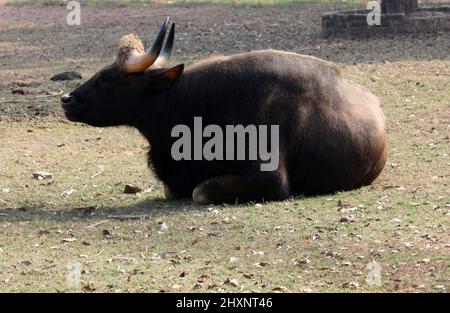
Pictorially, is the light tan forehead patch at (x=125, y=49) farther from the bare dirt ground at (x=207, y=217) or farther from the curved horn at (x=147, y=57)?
the bare dirt ground at (x=207, y=217)

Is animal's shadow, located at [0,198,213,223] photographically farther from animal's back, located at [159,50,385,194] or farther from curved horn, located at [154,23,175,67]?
curved horn, located at [154,23,175,67]

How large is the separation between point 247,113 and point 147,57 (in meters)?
1.07

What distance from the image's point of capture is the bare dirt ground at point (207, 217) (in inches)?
325

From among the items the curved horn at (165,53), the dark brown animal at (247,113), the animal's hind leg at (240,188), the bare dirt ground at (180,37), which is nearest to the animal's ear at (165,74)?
the dark brown animal at (247,113)

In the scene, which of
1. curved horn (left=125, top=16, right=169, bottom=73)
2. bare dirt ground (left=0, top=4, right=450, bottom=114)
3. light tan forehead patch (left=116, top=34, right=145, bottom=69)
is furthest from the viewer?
bare dirt ground (left=0, top=4, right=450, bottom=114)

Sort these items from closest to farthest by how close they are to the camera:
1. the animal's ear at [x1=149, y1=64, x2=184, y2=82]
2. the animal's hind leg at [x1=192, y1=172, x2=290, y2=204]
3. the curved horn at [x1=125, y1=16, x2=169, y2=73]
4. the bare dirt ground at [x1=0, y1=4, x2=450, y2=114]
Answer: the animal's hind leg at [x1=192, y1=172, x2=290, y2=204], the curved horn at [x1=125, y1=16, x2=169, y2=73], the animal's ear at [x1=149, y1=64, x2=184, y2=82], the bare dirt ground at [x1=0, y1=4, x2=450, y2=114]

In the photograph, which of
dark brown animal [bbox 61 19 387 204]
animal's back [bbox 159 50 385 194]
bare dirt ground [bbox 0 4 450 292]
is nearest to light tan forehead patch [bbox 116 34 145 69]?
dark brown animal [bbox 61 19 387 204]

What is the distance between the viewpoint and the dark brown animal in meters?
10.5

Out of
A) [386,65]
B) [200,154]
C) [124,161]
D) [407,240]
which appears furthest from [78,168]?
[386,65]

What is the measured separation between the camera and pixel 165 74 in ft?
35.4

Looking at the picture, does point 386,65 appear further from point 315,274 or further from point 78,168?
point 315,274

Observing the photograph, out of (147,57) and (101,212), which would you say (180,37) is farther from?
(101,212)

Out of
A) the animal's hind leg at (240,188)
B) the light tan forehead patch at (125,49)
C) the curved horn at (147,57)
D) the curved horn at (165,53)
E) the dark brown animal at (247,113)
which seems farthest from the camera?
the curved horn at (165,53)

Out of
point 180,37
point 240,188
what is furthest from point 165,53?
point 180,37
